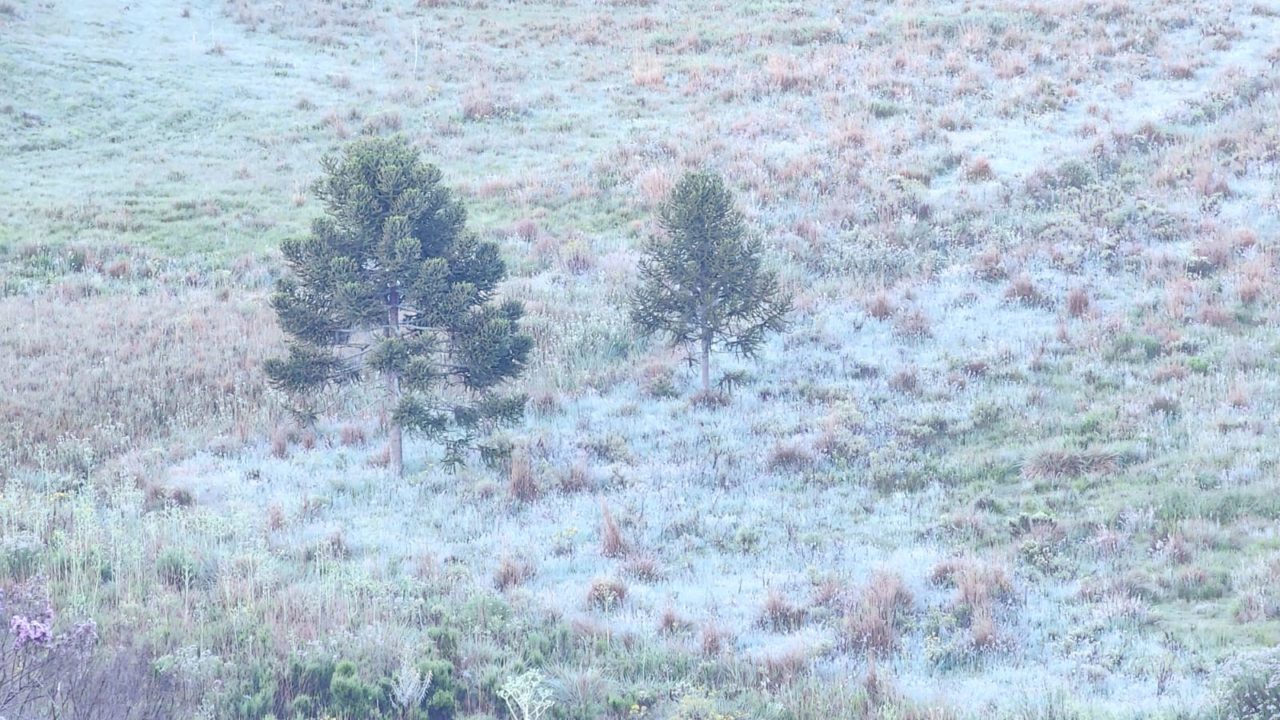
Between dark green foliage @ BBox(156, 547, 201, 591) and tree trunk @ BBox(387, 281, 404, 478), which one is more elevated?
tree trunk @ BBox(387, 281, 404, 478)

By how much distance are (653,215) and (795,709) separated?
14.5 m

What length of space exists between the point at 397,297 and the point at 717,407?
403 centimetres

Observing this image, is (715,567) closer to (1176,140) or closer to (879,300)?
(879,300)

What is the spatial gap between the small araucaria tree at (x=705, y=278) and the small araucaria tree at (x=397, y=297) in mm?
2564

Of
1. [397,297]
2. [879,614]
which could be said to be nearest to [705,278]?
[397,297]

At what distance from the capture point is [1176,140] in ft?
69.1

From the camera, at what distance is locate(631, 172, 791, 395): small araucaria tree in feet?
46.2

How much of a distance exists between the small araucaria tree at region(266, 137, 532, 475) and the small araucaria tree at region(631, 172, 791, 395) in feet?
8.41

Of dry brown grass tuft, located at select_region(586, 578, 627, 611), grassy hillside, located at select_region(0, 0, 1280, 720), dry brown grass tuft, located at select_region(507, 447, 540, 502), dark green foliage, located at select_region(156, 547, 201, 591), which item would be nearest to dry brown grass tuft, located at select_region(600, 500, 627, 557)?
grassy hillside, located at select_region(0, 0, 1280, 720)

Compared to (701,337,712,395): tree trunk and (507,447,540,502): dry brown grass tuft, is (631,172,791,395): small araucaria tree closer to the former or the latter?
(701,337,712,395): tree trunk

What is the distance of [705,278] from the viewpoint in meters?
14.2

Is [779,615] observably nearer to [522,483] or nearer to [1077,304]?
[522,483]

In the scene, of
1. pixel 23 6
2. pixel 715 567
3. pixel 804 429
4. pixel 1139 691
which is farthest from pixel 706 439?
pixel 23 6

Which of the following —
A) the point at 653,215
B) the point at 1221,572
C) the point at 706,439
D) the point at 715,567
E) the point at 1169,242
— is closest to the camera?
the point at 1221,572
